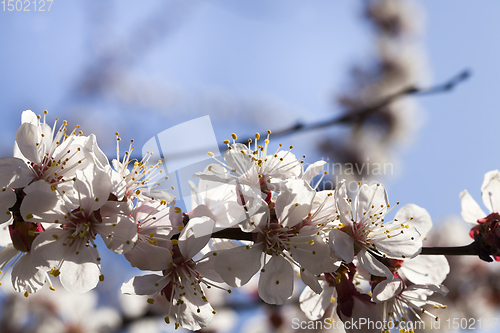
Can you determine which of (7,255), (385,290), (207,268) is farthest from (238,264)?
(7,255)

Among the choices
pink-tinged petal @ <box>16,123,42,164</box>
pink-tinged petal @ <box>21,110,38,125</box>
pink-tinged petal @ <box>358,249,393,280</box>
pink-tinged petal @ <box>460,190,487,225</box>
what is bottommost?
pink-tinged petal @ <box>358,249,393,280</box>

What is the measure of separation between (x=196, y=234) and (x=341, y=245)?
0.43m

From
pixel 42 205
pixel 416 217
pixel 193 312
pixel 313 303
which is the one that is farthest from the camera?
pixel 313 303

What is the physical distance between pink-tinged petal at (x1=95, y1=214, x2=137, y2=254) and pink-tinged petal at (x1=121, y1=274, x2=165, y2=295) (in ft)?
0.49

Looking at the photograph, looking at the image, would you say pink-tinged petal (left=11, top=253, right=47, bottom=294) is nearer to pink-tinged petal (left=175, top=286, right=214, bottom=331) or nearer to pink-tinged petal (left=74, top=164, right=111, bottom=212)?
pink-tinged petal (left=74, top=164, right=111, bottom=212)

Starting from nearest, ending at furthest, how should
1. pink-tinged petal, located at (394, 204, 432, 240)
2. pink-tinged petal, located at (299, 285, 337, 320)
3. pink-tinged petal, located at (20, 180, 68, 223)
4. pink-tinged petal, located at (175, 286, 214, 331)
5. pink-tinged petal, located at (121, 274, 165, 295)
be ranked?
pink-tinged petal, located at (20, 180, 68, 223) → pink-tinged petal, located at (121, 274, 165, 295) → pink-tinged petal, located at (175, 286, 214, 331) → pink-tinged petal, located at (394, 204, 432, 240) → pink-tinged petal, located at (299, 285, 337, 320)

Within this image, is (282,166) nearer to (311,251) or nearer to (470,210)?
(311,251)

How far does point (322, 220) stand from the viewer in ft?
3.82

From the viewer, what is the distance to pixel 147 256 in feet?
3.48

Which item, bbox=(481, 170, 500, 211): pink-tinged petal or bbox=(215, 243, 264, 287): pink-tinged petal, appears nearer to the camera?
bbox=(215, 243, 264, 287): pink-tinged petal

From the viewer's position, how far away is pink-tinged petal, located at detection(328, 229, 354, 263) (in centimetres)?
104

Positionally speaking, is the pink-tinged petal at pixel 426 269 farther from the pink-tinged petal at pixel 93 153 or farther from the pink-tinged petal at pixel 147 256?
the pink-tinged petal at pixel 93 153

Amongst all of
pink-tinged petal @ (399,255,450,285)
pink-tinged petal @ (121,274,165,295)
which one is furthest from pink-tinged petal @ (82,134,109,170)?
pink-tinged petal @ (399,255,450,285)

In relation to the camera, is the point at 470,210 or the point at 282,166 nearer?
the point at 282,166
